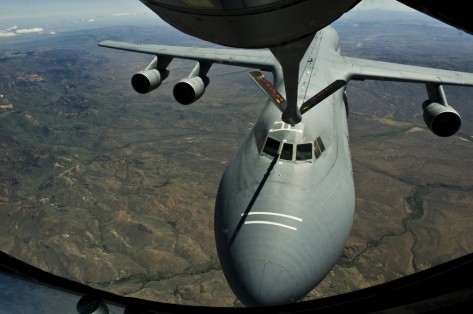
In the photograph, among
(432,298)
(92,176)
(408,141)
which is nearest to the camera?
(432,298)

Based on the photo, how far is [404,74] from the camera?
13539 mm

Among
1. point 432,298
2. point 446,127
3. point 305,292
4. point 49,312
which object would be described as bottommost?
point 305,292

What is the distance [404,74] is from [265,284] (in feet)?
36.0

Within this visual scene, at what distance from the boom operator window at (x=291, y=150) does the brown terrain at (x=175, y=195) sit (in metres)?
42.8

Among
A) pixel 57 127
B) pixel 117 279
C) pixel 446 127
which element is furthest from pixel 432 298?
pixel 57 127

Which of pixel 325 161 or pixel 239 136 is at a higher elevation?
pixel 325 161

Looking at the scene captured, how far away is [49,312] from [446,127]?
13.7 meters

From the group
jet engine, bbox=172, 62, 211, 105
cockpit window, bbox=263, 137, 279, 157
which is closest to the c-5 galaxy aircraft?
cockpit window, bbox=263, 137, 279, 157

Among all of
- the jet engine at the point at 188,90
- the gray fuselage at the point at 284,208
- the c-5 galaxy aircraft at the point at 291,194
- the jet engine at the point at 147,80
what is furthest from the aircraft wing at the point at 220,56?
the gray fuselage at the point at 284,208

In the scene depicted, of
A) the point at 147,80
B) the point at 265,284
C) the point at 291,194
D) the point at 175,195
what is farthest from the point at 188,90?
the point at 175,195

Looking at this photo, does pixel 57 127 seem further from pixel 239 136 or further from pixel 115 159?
pixel 239 136

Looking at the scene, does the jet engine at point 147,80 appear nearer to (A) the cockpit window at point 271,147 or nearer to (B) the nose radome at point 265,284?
(A) the cockpit window at point 271,147

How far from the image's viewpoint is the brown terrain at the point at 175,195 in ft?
220

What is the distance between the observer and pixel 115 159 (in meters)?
135
